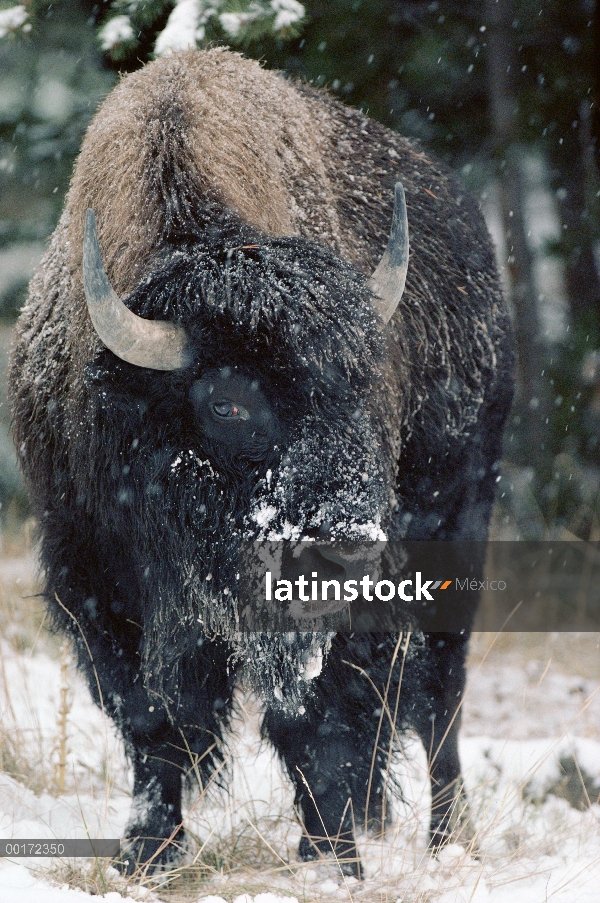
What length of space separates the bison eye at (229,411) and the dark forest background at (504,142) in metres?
3.18

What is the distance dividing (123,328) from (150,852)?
6.42 ft

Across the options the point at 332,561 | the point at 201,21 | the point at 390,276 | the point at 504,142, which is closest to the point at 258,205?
the point at 390,276

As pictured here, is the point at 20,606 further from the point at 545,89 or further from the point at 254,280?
the point at 545,89

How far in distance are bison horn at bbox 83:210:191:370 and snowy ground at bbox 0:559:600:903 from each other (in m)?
1.34

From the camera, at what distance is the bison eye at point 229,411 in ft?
7.68

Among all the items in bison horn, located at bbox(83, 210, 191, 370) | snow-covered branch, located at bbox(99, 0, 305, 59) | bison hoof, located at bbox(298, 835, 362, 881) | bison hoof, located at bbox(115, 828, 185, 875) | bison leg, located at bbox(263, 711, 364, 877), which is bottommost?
bison hoof, located at bbox(115, 828, 185, 875)

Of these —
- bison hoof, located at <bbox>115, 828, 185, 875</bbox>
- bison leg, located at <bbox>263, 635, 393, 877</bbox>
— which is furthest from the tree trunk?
bison hoof, located at <bbox>115, 828, 185, 875</bbox>

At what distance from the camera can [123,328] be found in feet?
7.34

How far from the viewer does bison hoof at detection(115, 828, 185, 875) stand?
3006 mm

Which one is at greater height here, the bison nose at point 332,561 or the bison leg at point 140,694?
the bison nose at point 332,561

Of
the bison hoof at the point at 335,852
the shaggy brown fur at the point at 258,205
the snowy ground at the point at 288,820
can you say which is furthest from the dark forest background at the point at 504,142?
the bison hoof at the point at 335,852

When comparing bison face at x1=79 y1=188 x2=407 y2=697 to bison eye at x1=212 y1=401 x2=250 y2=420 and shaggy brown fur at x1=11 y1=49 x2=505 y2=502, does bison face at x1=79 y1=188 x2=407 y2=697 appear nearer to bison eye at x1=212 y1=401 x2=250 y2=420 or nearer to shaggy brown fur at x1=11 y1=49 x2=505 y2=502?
bison eye at x1=212 y1=401 x2=250 y2=420

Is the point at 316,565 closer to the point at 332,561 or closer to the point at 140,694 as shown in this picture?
the point at 332,561

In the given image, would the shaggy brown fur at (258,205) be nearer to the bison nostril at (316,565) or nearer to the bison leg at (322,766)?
the bison nostril at (316,565)
